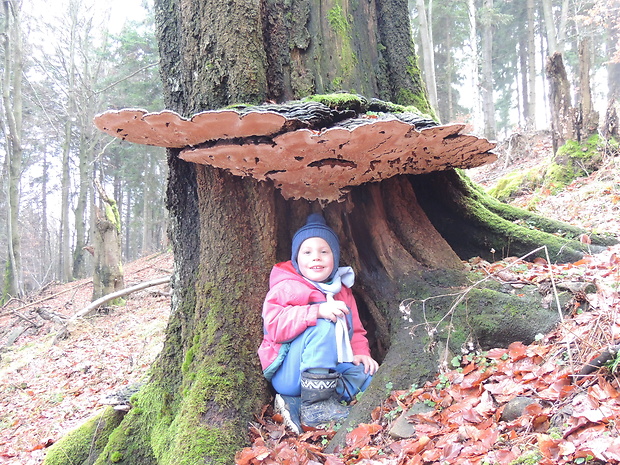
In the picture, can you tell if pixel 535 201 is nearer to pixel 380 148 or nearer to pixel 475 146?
pixel 475 146

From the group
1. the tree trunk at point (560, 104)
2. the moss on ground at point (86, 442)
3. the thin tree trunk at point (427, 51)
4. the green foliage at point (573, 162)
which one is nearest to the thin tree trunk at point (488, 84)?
the thin tree trunk at point (427, 51)

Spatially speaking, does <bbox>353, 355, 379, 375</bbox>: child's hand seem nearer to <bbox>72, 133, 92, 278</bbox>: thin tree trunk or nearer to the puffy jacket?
the puffy jacket

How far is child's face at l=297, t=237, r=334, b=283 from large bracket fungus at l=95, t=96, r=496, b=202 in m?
0.44

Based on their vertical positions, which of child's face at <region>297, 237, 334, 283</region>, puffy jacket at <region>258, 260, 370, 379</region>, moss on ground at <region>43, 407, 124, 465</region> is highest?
child's face at <region>297, 237, 334, 283</region>

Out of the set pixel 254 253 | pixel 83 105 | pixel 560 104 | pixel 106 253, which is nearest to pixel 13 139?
pixel 83 105

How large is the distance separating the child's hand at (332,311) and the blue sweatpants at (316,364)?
4cm

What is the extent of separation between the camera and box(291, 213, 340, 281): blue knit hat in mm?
3008

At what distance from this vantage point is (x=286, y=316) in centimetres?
272

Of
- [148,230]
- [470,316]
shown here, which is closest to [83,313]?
[470,316]

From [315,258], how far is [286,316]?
0.49 meters

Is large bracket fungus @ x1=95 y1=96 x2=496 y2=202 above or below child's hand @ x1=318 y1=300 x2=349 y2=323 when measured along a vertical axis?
above

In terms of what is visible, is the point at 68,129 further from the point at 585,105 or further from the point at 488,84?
the point at 585,105

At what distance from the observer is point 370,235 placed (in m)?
3.36

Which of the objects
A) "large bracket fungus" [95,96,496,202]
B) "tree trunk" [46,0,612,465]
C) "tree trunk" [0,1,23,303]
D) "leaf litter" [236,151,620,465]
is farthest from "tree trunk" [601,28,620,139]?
"tree trunk" [0,1,23,303]
